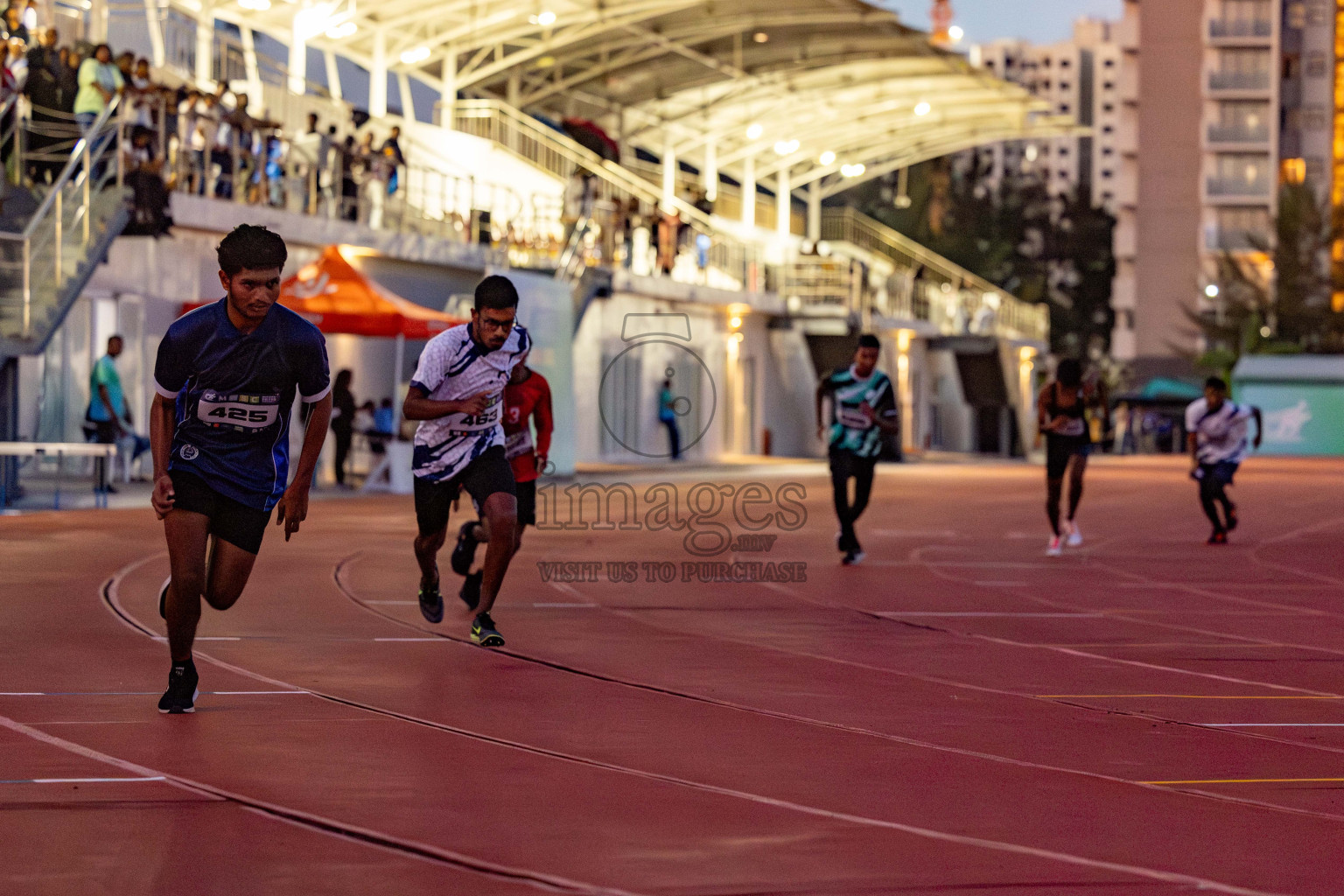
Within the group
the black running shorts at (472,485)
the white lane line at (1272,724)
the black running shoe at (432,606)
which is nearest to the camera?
the white lane line at (1272,724)

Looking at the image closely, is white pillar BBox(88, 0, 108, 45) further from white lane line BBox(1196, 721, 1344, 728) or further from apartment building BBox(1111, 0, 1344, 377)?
apartment building BBox(1111, 0, 1344, 377)

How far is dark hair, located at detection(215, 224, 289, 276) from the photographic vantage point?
7.17 metres

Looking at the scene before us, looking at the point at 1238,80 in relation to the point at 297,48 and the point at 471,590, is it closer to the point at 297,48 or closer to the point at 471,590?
the point at 297,48

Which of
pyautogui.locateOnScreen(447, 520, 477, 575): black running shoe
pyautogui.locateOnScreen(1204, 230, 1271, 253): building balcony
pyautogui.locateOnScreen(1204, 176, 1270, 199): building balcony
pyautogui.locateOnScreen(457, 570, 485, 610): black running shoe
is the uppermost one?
pyautogui.locateOnScreen(1204, 176, 1270, 199): building balcony

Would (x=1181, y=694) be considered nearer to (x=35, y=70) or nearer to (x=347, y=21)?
(x=35, y=70)

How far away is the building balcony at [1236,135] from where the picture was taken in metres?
97.1

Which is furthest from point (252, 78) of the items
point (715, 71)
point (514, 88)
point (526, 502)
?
point (526, 502)

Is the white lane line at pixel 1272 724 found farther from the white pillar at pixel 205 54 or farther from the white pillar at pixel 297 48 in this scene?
the white pillar at pixel 297 48

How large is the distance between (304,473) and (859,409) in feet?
28.4

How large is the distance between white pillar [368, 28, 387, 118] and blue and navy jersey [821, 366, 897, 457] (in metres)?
28.0

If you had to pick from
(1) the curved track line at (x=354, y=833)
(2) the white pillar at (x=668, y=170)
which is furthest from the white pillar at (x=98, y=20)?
(2) the white pillar at (x=668, y=170)

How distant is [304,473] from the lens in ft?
24.6

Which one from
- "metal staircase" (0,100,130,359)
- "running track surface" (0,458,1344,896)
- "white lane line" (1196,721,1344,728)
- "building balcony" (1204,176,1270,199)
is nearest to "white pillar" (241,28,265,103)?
"metal staircase" (0,100,130,359)

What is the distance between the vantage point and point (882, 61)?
54062 mm
